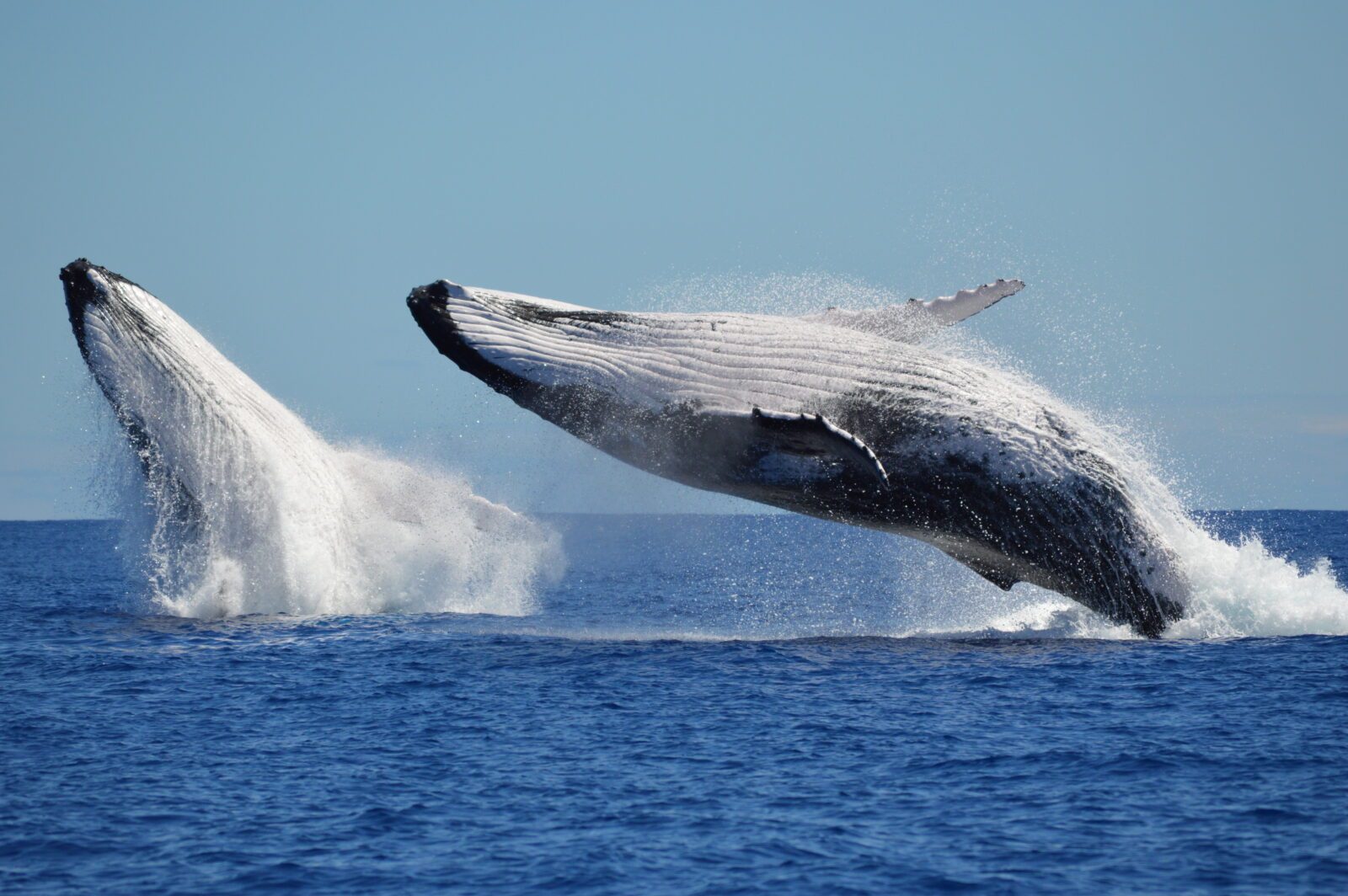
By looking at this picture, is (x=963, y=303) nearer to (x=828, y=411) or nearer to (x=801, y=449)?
(x=828, y=411)

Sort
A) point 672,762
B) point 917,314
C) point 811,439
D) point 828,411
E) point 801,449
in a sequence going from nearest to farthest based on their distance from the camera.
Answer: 1. point 672,762
2. point 811,439
3. point 801,449
4. point 828,411
5. point 917,314

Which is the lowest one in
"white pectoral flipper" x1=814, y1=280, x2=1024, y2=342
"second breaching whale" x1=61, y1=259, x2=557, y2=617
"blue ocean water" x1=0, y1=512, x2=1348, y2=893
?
"blue ocean water" x1=0, y1=512, x2=1348, y2=893

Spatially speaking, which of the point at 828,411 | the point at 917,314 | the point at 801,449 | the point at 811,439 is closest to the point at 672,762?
the point at 811,439

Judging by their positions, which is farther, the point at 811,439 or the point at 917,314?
the point at 917,314

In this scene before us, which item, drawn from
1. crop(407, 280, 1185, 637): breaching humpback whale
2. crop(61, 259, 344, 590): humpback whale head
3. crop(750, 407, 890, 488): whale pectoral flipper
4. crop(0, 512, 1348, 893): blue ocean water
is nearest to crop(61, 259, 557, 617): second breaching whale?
crop(61, 259, 344, 590): humpback whale head

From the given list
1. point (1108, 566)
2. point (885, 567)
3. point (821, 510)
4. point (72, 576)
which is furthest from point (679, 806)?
point (885, 567)

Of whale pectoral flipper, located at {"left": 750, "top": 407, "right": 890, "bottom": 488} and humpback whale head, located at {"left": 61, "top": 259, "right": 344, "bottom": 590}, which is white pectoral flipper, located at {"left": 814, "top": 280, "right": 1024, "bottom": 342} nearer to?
whale pectoral flipper, located at {"left": 750, "top": 407, "right": 890, "bottom": 488}

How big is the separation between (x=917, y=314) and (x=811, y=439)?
2503mm

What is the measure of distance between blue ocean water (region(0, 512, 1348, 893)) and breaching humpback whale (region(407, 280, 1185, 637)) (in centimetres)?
180

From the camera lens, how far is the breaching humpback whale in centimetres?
1318

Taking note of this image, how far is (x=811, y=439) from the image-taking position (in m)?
12.3

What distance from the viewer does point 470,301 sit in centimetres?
1327

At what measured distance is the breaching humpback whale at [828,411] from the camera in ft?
43.2

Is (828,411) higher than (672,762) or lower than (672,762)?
higher
